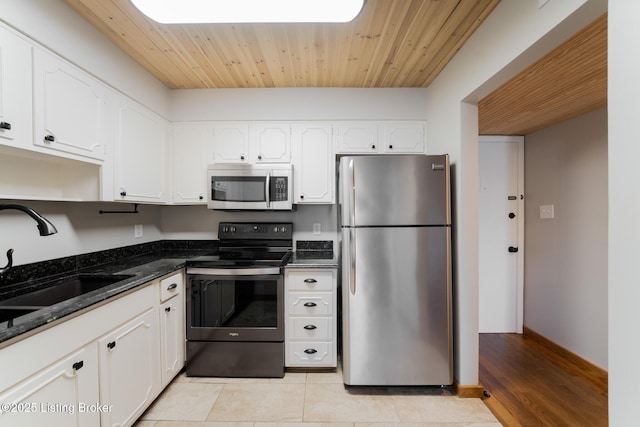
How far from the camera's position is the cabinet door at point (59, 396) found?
94 cm

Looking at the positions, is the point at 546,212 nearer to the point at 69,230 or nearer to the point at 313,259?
the point at 313,259

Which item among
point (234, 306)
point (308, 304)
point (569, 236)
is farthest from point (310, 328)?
point (569, 236)

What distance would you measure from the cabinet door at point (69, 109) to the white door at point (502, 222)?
11.1ft

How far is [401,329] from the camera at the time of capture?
6.28ft

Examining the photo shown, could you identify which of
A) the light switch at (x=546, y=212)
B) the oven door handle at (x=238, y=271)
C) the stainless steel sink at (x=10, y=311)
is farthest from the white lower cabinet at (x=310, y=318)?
the light switch at (x=546, y=212)

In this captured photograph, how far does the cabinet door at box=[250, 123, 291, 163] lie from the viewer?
A: 2494 mm

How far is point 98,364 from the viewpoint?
1295 millimetres

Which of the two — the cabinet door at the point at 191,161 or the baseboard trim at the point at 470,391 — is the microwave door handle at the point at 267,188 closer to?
the cabinet door at the point at 191,161

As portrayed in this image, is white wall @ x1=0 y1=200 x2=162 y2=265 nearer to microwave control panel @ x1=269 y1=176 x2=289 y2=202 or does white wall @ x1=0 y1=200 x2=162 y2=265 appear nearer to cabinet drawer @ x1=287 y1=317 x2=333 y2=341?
microwave control panel @ x1=269 y1=176 x2=289 y2=202

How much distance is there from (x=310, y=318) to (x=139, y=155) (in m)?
1.91

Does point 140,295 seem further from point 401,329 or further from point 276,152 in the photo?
point 401,329

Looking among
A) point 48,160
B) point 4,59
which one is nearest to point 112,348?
point 48,160

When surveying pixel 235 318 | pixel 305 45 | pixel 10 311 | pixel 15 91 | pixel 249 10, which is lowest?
pixel 235 318

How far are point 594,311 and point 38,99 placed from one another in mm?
4081
